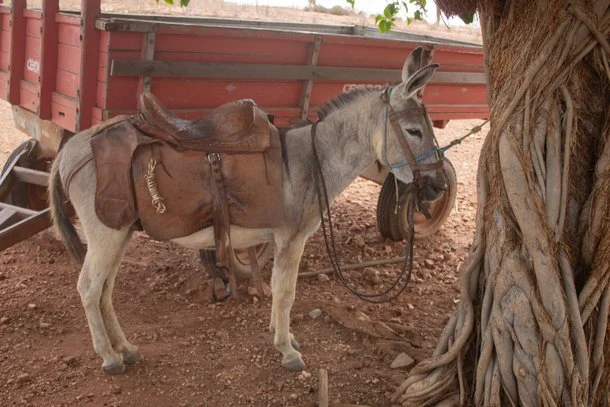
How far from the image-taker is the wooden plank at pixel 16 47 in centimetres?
544

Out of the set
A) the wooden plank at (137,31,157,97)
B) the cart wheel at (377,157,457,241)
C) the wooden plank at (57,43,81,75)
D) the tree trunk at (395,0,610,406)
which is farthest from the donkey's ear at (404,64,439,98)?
the wooden plank at (57,43,81,75)

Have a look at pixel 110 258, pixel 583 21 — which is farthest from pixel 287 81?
pixel 583 21

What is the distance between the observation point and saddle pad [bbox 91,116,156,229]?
12.8ft

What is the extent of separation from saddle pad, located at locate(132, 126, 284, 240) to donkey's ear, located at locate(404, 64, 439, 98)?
918 millimetres

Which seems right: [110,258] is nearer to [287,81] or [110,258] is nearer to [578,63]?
[287,81]

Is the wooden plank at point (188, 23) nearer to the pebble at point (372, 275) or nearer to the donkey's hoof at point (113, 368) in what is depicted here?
the donkey's hoof at point (113, 368)

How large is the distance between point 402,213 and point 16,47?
389 cm

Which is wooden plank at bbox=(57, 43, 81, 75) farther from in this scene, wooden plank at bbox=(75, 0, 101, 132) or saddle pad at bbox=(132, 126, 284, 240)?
saddle pad at bbox=(132, 126, 284, 240)

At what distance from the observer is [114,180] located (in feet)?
12.8

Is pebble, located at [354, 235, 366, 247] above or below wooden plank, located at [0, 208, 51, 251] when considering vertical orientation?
below

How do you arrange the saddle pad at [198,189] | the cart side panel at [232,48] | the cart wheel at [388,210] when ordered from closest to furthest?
1. the saddle pad at [198,189]
2. the cart side panel at [232,48]
3. the cart wheel at [388,210]

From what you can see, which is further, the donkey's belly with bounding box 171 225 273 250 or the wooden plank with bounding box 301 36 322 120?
the wooden plank with bounding box 301 36 322 120

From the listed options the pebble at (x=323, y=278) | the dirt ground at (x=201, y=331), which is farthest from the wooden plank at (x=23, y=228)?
the pebble at (x=323, y=278)

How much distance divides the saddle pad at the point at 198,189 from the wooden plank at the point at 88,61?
3.55 feet
